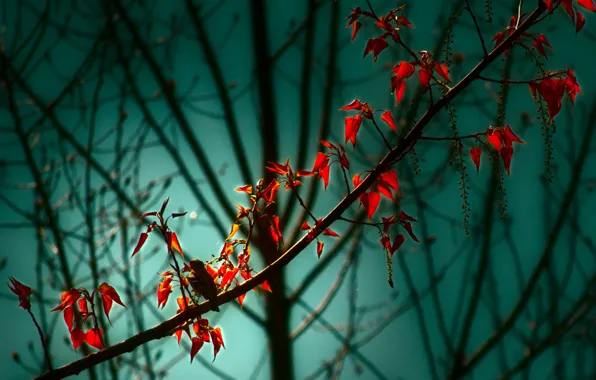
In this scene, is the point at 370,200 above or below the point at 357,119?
below

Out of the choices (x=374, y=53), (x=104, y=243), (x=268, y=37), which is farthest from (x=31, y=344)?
(x=374, y=53)

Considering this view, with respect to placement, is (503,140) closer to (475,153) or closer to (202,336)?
(475,153)

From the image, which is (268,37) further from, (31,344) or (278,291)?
(31,344)

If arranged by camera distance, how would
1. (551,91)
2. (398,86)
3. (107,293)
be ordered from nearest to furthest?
(551,91), (398,86), (107,293)

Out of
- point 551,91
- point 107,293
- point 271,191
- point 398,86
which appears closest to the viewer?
point 551,91

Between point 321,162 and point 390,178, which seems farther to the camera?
point 321,162

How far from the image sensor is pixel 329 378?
457cm

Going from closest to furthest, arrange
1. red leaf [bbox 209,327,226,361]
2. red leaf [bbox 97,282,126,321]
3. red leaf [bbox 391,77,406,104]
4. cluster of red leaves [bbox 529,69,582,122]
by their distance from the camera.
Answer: cluster of red leaves [bbox 529,69,582,122] < red leaf [bbox 391,77,406,104] < red leaf [bbox 97,282,126,321] < red leaf [bbox 209,327,226,361]

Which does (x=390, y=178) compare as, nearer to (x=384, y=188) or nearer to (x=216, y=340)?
(x=384, y=188)

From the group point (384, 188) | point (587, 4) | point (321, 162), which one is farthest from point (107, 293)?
point (587, 4)

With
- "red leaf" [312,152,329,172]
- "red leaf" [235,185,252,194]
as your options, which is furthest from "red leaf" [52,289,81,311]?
"red leaf" [312,152,329,172]

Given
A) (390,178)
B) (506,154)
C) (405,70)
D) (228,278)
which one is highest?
(405,70)

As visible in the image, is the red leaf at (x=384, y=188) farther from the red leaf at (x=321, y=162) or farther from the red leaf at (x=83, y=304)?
the red leaf at (x=83, y=304)

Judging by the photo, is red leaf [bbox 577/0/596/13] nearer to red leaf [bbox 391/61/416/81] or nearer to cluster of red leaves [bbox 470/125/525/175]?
cluster of red leaves [bbox 470/125/525/175]
